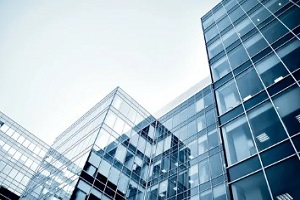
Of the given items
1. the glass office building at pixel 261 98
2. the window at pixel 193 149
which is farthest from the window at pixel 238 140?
the window at pixel 193 149

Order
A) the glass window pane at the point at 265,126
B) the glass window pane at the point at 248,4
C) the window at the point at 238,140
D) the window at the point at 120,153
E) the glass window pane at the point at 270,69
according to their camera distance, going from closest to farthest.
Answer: the glass window pane at the point at 265,126 < the window at the point at 238,140 < the glass window pane at the point at 270,69 < the glass window pane at the point at 248,4 < the window at the point at 120,153

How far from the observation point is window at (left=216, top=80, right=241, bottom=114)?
1521 cm

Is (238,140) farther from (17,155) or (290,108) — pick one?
(17,155)

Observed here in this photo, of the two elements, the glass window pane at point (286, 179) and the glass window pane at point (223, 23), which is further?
the glass window pane at point (223, 23)

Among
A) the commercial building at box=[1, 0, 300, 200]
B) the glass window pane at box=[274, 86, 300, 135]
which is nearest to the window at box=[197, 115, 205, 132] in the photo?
the commercial building at box=[1, 0, 300, 200]

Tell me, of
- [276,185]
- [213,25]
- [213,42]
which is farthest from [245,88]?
[213,25]

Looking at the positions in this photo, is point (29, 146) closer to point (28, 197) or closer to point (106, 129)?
point (28, 197)

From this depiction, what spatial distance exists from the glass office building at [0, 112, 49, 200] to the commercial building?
2398 millimetres

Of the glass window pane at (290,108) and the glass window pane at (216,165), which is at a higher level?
the glass window pane at (216,165)

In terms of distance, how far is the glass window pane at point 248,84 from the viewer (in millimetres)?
14321

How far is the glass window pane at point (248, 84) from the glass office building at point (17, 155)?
28.3 meters

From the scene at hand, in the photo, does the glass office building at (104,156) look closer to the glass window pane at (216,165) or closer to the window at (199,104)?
the window at (199,104)

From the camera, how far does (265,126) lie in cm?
1196

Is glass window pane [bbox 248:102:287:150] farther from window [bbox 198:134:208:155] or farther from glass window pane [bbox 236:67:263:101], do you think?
window [bbox 198:134:208:155]
